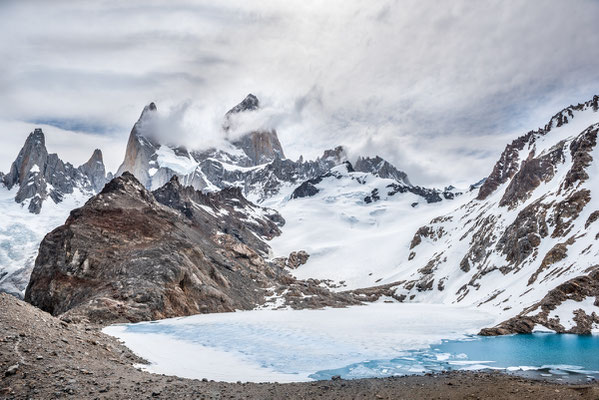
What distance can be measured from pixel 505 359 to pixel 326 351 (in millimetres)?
12801

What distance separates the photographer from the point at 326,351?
28.1 m

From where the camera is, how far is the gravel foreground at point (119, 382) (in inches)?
496

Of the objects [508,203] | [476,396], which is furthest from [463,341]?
[508,203]

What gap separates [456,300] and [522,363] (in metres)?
77.9

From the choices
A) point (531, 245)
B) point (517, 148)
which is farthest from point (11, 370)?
point (517, 148)

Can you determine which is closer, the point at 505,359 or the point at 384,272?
the point at 505,359

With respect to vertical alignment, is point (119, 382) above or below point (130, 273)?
below

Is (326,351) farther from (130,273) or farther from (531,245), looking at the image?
(531,245)

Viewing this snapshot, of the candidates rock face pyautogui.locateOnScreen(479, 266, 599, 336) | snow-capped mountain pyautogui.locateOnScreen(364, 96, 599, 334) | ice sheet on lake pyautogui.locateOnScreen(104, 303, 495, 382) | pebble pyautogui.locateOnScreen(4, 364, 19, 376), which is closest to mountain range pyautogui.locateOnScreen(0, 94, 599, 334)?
rock face pyautogui.locateOnScreen(479, 266, 599, 336)

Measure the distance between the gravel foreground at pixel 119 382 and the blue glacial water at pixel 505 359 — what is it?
3.46 metres

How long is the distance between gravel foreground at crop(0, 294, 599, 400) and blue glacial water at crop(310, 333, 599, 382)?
3.46 meters

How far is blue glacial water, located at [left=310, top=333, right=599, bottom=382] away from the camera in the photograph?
21.6 meters

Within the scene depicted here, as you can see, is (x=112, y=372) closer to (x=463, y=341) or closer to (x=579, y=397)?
(x=579, y=397)

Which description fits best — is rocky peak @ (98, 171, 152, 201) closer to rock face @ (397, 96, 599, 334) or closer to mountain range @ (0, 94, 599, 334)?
mountain range @ (0, 94, 599, 334)
